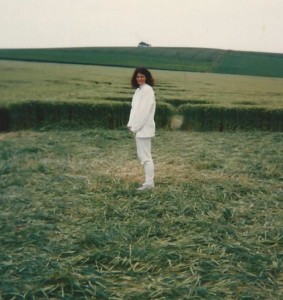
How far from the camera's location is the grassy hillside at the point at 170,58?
52.6 meters

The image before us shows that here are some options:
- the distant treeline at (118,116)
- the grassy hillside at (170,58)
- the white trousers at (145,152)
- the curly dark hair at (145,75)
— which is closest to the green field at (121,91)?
the distant treeline at (118,116)

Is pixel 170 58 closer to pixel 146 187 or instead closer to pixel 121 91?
pixel 121 91

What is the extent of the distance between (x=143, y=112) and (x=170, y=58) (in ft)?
184

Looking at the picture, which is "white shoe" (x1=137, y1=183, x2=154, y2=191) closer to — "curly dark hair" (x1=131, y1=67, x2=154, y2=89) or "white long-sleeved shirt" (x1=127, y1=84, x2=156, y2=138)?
"white long-sleeved shirt" (x1=127, y1=84, x2=156, y2=138)

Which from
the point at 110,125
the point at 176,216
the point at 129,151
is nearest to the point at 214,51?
the point at 110,125

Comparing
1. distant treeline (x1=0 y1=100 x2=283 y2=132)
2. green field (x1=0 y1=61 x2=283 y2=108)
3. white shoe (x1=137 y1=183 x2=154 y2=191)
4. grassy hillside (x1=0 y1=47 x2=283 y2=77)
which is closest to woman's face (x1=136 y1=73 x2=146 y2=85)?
white shoe (x1=137 y1=183 x2=154 y2=191)

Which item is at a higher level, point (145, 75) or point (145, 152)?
point (145, 75)

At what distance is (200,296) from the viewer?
3436 millimetres

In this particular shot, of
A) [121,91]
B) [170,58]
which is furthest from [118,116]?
[170,58]

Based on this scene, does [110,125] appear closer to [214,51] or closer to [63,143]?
[63,143]

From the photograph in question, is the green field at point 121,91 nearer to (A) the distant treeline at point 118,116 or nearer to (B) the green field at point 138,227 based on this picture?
(A) the distant treeline at point 118,116

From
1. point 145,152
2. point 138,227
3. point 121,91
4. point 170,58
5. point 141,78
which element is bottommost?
point 138,227

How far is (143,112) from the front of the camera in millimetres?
6141

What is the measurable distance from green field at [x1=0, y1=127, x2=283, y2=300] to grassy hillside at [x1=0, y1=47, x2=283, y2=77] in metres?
43.5
